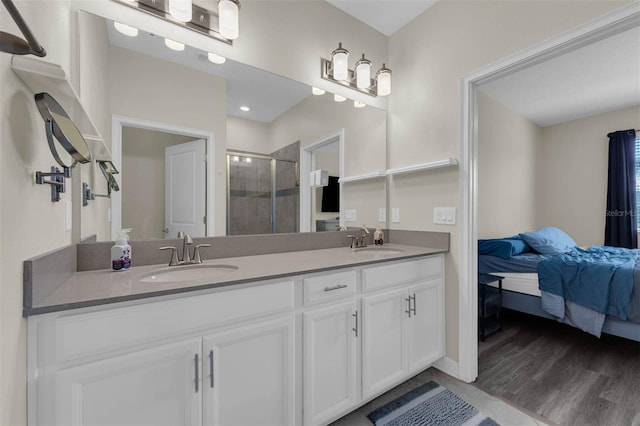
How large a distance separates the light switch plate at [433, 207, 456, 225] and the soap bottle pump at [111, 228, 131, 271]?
72.8 inches

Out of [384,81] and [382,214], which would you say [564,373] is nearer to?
[382,214]

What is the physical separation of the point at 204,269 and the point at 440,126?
1792 millimetres

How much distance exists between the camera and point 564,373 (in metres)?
1.94

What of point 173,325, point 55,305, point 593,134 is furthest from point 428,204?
point 593,134

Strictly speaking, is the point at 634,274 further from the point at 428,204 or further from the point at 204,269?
the point at 204,269

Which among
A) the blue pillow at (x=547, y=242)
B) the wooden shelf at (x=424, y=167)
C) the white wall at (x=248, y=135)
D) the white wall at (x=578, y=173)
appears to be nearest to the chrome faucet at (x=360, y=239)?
the wooden shelf at (x=424, y=167)

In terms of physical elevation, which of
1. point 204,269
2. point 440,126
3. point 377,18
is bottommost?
point 204,269

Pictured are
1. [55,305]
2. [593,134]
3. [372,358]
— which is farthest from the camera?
[593,134]

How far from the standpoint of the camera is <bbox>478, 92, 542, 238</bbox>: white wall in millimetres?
3467

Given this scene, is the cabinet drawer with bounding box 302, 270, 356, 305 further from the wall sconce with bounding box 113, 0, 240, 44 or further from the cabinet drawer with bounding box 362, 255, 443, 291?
the wall sconce with bounding box 113, 0, 240, 44

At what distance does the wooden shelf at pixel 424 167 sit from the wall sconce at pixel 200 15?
1390 millimetres

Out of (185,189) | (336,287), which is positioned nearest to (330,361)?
(336,287)

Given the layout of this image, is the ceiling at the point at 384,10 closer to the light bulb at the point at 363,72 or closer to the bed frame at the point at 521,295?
the light bulb at the point at 363,72

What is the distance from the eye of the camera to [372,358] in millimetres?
1507
